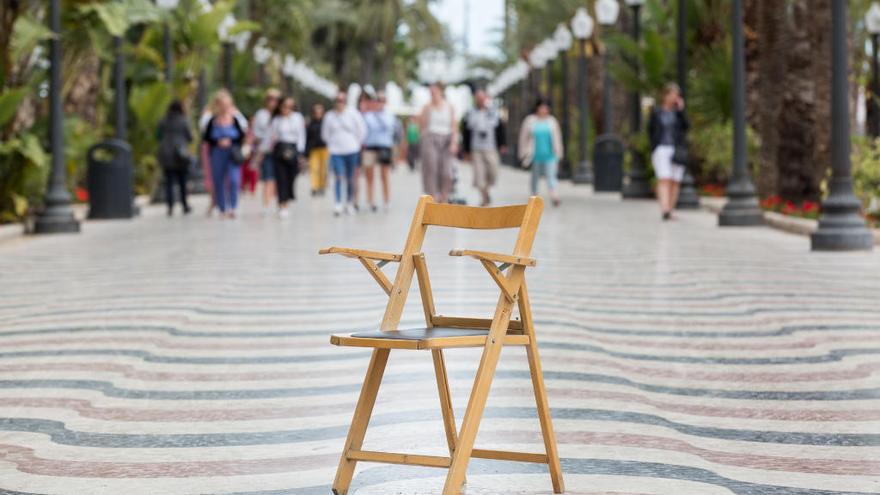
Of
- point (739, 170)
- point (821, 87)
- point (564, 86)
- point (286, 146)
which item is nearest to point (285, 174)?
point (286, 146)

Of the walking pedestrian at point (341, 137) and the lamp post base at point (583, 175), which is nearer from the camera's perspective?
the walking pedestrian at point (341, 137)

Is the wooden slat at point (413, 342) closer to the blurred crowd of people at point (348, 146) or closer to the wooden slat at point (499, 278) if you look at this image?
the wooden slat at point (499, 278)

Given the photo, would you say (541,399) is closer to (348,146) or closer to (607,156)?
(348,146)

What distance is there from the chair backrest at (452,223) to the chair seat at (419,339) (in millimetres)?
A: 162

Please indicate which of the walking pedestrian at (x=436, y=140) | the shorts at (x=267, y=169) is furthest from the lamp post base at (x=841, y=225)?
the shorts at (x=267, y=169)

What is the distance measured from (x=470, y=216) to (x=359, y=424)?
0.79 m

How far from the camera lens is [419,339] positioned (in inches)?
177

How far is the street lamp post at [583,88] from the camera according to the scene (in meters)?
34.8

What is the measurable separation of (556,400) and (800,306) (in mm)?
3848

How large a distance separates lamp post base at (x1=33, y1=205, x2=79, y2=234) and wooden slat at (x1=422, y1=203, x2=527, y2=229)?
49.6ft

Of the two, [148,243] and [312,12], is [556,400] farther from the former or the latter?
[312,12]

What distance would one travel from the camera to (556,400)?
22.3 ft

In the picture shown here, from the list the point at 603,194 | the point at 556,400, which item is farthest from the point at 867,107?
the point at 556,400

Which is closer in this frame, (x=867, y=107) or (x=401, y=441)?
(x=401, y=441)
